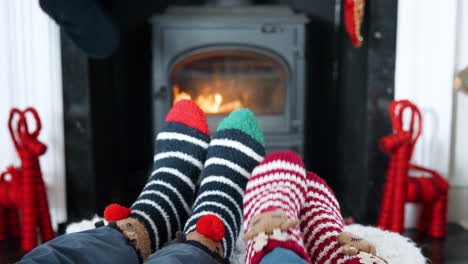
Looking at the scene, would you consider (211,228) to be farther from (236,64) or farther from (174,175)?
(236,64)

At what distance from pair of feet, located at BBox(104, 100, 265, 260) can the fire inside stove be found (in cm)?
51

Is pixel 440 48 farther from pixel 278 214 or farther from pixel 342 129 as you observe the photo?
pixel 278 214

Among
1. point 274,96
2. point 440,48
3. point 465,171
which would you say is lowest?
point 465,171

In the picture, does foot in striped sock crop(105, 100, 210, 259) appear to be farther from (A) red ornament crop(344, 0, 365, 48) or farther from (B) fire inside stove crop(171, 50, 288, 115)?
(A) red ornament crop(344, 0, 365, 48)

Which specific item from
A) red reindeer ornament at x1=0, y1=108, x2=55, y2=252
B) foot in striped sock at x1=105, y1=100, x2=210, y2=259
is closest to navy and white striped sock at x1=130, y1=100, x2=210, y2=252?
foot in striped sock at x1=105, y1=100, x2=210, y2=259

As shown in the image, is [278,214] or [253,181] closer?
[278,214]

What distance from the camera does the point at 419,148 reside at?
148cm

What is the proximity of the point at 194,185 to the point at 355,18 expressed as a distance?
0.77m

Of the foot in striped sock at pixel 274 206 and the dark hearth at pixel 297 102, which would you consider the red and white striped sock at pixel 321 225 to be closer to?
the foot in striped sock at pixel 274 206

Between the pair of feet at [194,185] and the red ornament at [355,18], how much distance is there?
1.86 ft

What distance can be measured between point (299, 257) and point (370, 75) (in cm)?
96

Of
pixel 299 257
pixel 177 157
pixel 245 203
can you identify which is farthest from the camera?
pixel 177 157

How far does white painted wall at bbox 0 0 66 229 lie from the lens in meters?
1.42

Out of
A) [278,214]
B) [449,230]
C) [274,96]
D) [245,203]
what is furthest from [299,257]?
[274,96]
